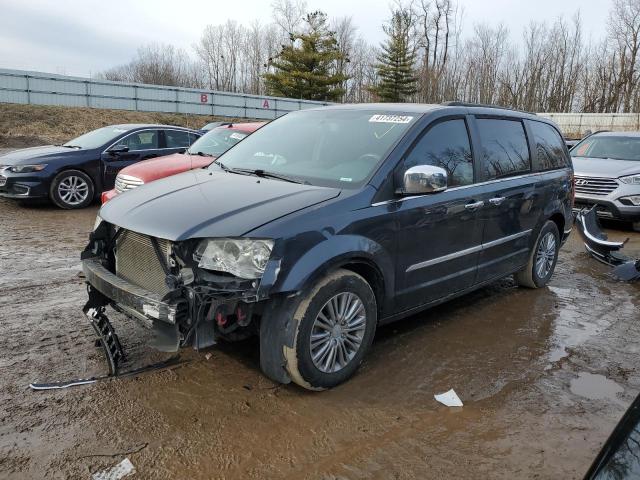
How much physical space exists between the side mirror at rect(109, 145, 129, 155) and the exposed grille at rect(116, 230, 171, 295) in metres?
6.91

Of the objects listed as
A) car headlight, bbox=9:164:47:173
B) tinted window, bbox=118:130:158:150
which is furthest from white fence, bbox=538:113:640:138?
car headlight, bbox=9:164:47:173

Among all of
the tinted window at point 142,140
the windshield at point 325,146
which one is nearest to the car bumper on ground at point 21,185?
the tinted window at point 142,140

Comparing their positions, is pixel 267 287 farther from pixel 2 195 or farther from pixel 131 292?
pixel 2 195

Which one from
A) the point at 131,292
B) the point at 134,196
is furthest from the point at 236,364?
the point at 134,196

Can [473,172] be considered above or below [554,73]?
below

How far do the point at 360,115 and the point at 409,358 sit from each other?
2007 millimetres

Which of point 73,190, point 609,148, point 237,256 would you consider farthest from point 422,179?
point 609,148

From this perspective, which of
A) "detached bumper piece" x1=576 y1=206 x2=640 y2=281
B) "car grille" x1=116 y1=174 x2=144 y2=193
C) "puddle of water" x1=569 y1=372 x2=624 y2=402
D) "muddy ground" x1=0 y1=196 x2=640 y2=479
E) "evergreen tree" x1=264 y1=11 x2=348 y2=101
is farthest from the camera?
"evergreen tree" x1=264 y1=11 x2=348 y2=101

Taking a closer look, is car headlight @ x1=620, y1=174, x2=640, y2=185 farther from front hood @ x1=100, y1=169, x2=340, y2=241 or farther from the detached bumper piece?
front hood @ x1=100, y1=169, x2=340, y2=241

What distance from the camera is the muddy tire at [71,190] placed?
368 inches

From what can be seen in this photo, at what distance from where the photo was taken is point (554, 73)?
48344 mm

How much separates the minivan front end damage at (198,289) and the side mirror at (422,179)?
3.81ft

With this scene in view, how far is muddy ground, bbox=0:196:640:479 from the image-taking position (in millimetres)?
2693

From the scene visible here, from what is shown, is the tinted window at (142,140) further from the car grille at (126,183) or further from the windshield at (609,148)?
the windshield at (609,148)
